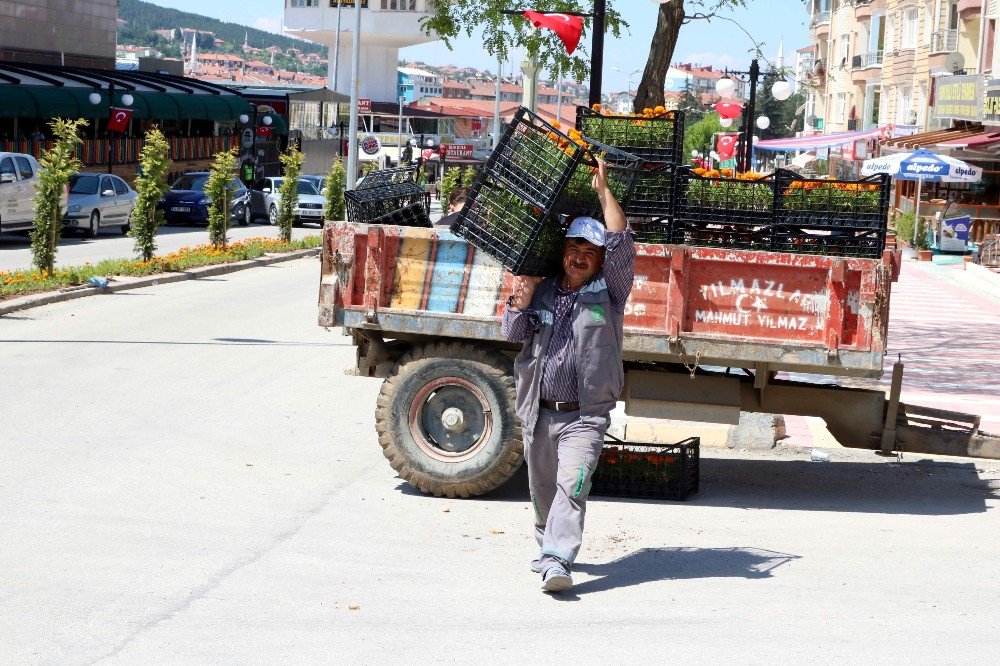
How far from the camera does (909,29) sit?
5328 cm

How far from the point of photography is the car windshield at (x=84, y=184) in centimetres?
3195

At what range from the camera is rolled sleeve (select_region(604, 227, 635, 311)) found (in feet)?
22.0

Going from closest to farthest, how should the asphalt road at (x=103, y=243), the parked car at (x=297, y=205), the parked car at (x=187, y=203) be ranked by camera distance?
the asphalt road at (x=103, y=243), the parked car at (x=187, y=203), the parked car at (x=297, y=205)

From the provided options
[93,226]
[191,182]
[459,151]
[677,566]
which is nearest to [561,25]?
[677,566]

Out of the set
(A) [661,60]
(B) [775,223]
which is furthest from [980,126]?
(B) [775,223]

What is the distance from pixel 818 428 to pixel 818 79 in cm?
6960

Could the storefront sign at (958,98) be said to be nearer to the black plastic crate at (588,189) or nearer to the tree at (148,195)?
the tree at (148,195)

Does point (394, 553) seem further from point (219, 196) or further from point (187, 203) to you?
point (187, 203)

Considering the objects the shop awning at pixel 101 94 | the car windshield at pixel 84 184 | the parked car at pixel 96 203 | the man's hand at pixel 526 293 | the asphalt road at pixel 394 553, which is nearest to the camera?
the asphalt road at pixel 394 553

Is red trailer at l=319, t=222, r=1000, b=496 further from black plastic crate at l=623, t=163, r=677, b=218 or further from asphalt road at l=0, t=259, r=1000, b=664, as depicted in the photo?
asphalt road at l=0, t=259, r=1000, b=664

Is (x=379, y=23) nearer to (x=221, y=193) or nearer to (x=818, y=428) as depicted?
(x=221, y=193)

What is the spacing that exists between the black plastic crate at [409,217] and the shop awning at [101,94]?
3129 cm

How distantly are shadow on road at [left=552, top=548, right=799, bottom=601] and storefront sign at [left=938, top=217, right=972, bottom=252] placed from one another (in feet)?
98.9

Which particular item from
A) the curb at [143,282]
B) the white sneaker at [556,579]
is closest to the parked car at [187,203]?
the curb at [143,282]
